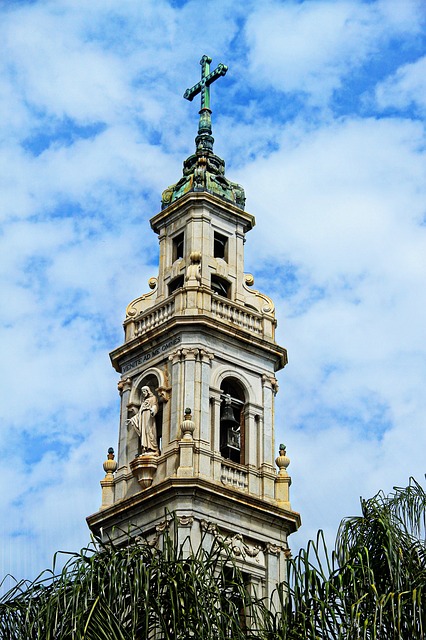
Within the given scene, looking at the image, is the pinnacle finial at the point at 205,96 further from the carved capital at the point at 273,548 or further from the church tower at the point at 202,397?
the carved capital at the point at 273,548

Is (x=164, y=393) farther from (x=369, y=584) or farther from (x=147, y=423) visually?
(x=369, y=584)

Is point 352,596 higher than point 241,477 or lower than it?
lower

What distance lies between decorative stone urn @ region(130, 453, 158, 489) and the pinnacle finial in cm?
1539

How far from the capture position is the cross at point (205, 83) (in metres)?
60.4

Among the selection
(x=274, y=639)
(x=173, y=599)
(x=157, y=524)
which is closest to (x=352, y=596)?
(x=274, y=639)

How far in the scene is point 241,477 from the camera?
49344mm

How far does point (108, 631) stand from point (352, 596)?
5.33 metres

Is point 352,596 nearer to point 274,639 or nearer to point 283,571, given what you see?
point 274,639

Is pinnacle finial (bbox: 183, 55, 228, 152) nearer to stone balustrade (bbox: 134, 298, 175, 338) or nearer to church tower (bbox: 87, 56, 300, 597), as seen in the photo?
church tower (bbox: 87, 56, 300, 597)

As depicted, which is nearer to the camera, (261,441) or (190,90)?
(261,441)

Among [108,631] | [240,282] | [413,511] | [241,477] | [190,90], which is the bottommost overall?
[108,631]

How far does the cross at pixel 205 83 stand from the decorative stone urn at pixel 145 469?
705 inches

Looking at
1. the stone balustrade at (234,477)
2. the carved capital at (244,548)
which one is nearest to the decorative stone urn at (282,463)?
the stone balustrade at (234,477)

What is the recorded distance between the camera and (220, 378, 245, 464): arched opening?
5100 centimetres
